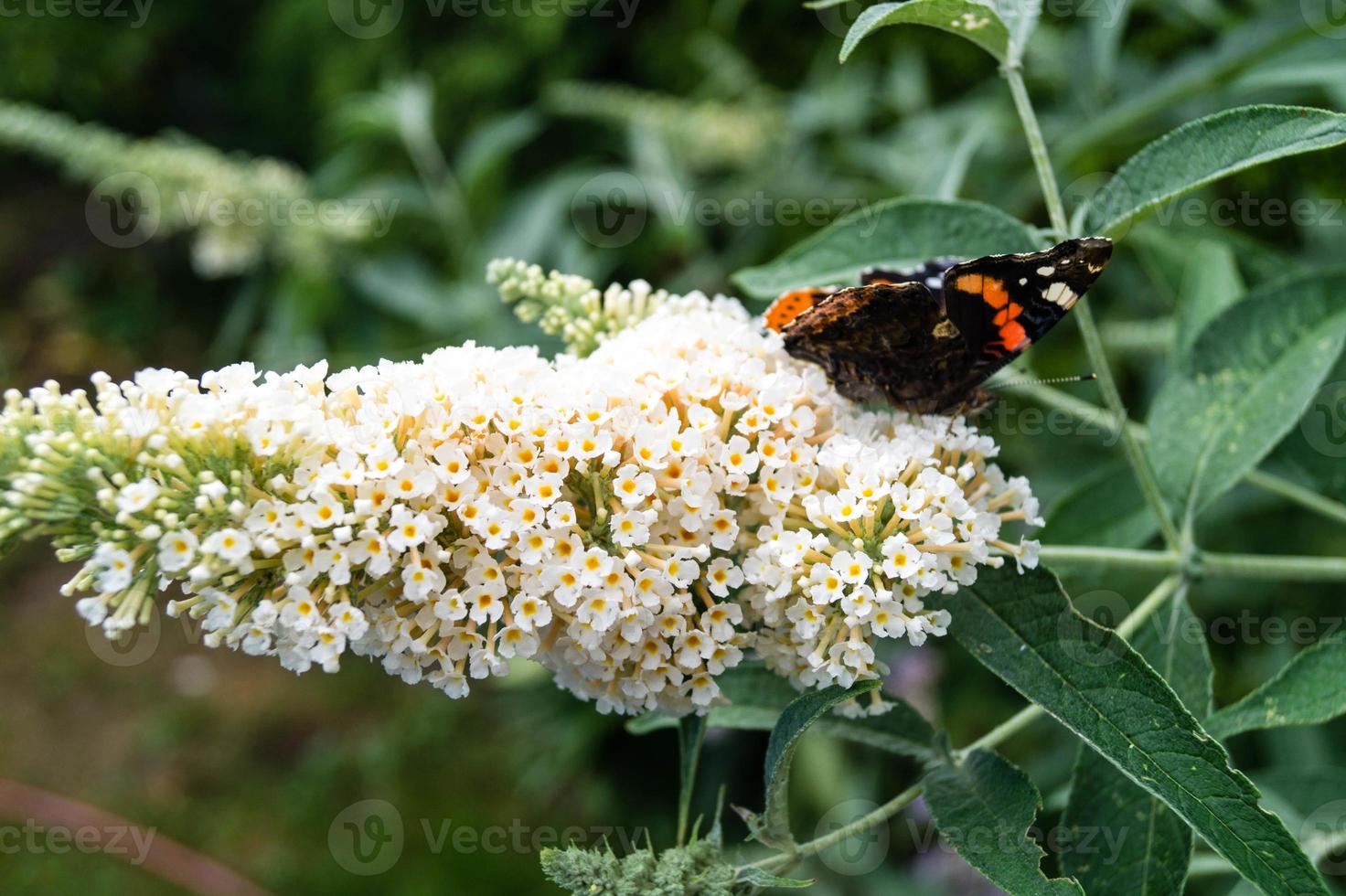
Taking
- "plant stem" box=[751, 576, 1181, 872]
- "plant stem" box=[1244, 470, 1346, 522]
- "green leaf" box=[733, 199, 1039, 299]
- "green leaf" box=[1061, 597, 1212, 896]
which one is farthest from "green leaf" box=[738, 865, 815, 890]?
"plant stem" box=[1244, 470, 1346, 522]

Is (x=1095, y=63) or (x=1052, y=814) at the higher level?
(x=1095, y=63)

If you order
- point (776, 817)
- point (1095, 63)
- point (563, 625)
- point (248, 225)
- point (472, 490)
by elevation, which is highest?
point (248, 225)

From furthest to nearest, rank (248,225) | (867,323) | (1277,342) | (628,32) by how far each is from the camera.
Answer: (628,32) → (248,225) → (1277,342) → (867,323)

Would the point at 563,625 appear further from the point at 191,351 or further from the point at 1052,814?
the point at 191,351

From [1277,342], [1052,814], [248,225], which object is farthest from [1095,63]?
[248,225]

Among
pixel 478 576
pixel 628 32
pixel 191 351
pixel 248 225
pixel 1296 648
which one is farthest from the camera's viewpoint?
pixel 191 351

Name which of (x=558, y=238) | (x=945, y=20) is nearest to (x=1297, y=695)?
(x=945, y=20)

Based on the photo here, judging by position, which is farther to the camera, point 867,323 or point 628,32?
point 628,32
